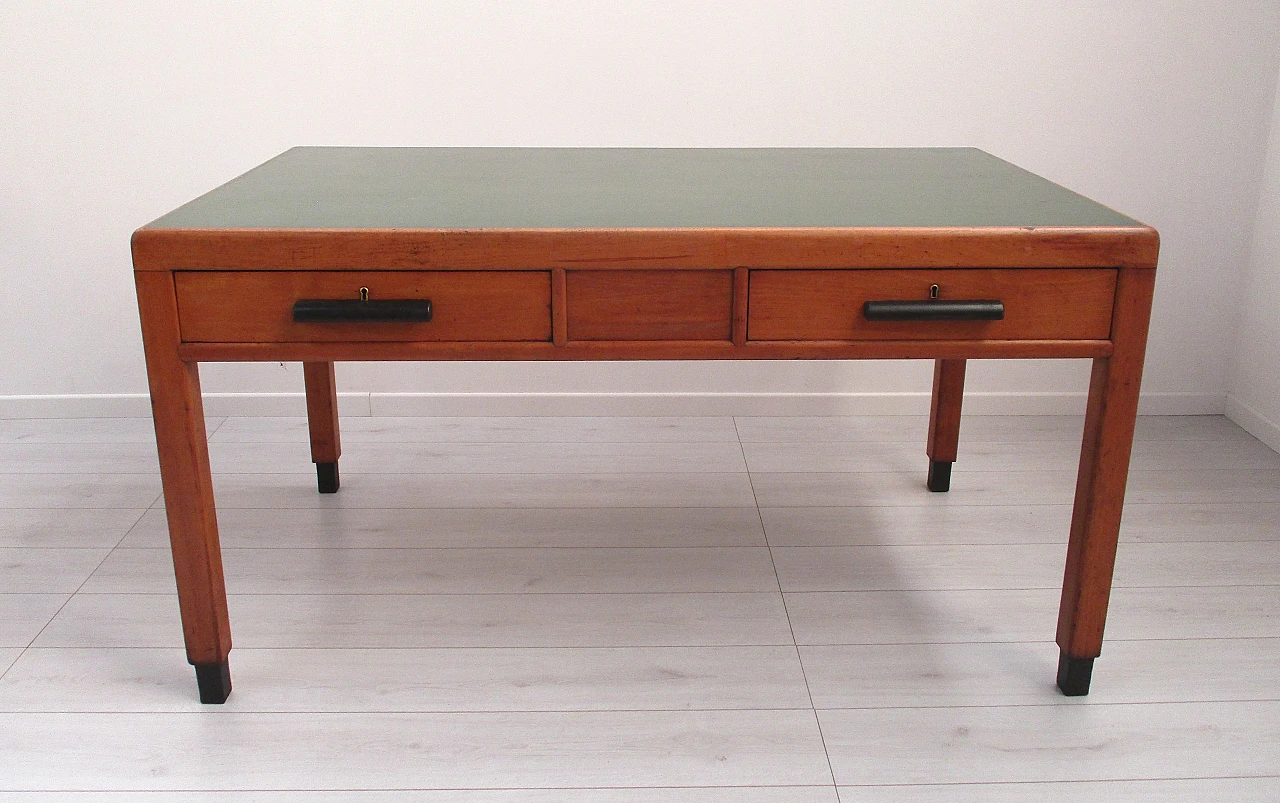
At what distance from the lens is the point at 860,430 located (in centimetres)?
314

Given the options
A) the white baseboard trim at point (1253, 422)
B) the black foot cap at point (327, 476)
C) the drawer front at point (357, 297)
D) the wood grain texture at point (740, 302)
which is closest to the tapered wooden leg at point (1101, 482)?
the wood grain texture at point (740, 302)

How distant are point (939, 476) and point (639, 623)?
951 mm

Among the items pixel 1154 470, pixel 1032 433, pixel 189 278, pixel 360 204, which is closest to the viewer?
pixel 189 278

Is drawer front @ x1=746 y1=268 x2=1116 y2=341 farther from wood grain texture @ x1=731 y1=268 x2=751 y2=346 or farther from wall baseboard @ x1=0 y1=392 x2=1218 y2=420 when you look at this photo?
wall baseboard @ x1=0 y1=392 x2=1218 y2=420

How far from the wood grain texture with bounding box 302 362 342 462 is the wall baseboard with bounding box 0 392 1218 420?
0.60 m

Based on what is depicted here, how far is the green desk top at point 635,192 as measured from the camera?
168 centimetres

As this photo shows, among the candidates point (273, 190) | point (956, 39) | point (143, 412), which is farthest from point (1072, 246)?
point (143, 412)

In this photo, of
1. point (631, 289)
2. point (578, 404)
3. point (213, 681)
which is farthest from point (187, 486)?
point (578, 404)

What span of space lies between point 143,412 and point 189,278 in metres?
1.78

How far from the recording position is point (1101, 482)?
1.78m

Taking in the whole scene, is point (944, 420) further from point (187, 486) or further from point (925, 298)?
point (187, 486)

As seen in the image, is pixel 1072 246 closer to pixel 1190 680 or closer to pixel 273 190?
pixel 1190 680

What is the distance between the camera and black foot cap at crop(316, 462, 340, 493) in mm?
2666

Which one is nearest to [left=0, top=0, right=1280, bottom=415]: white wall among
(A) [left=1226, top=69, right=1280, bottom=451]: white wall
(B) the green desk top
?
(A) [left=1226, top=69, right=1280, bottom=451]: white wall
